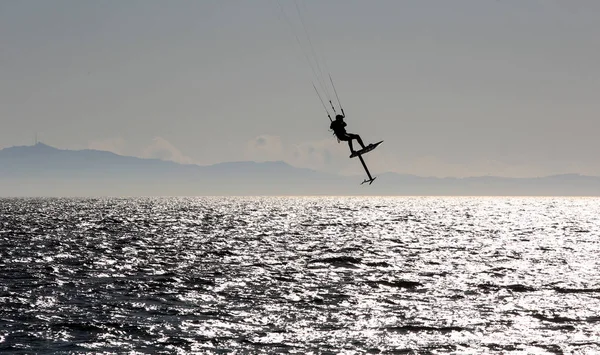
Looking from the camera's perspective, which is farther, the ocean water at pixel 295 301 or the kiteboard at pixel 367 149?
the kiteboard at pixel 367 149

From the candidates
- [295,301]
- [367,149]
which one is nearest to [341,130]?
[367,149]

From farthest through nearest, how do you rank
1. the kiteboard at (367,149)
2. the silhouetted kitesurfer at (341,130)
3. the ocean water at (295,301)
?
the kiteboard at (367,149) < the silhouetted kitesurfer at (341,130) < the ocean water at (295,301)

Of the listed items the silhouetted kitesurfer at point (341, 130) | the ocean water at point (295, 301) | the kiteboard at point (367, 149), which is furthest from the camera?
the kiteboard at point (367, 149)

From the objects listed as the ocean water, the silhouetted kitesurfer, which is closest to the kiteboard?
the silhouetted kitesurfer

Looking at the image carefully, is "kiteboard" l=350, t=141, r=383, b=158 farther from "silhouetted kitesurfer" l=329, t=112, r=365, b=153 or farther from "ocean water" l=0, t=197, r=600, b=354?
"ocean water" l=0, t=197, r=600, b=354

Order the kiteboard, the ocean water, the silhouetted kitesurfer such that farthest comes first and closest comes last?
the kiteboard
the silhouetted kitesurfer
the ocean water

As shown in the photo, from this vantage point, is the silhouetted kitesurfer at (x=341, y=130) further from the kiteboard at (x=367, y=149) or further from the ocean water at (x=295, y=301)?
the ocean water at (x=295, y=301)

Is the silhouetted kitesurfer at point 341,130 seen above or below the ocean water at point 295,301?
above

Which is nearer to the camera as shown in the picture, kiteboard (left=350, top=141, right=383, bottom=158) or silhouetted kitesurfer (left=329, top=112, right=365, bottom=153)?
silhouetted kitesurfer (left=329, top=112, right=365, bottom=153)

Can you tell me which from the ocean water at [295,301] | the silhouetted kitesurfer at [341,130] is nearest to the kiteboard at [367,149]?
the silhouetted kitesurfer at [341,130]

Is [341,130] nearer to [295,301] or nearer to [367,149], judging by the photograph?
[367,149]

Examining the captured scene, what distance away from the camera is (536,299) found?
29.8 metres

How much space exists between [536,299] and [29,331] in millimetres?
21272

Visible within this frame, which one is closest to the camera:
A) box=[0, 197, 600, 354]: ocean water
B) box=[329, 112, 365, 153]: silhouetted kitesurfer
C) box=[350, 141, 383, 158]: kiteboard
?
box=[0, 197, 600, 354]: ocean water
